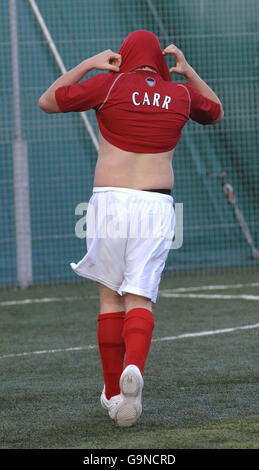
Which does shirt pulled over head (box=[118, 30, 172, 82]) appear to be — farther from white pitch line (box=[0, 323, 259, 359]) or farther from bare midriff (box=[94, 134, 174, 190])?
white pitch line (box=[0, 323, 259, 359])

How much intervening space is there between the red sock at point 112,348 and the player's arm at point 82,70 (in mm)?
827

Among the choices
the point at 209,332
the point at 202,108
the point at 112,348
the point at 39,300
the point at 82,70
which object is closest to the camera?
the point at 82,70

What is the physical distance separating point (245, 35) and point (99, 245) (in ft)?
26.3

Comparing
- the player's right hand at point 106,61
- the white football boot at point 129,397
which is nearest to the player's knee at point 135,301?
the white football boot at point 129,397

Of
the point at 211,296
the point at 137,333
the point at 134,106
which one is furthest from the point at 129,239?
the point at 211,296

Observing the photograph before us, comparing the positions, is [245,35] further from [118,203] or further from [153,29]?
[118,203]

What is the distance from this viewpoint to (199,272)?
10250mm

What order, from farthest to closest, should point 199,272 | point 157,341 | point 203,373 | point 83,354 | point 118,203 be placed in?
point 199,272
point 157,341
point 83,354
point 203,373
point 118,203

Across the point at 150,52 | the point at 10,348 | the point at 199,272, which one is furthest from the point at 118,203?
the point at 199,272

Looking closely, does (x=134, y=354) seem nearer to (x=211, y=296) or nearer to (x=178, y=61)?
(x=178, y=61)

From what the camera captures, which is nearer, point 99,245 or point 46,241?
point 99,245

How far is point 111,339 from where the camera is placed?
3.75 meters

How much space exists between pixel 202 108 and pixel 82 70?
1.72 ft
